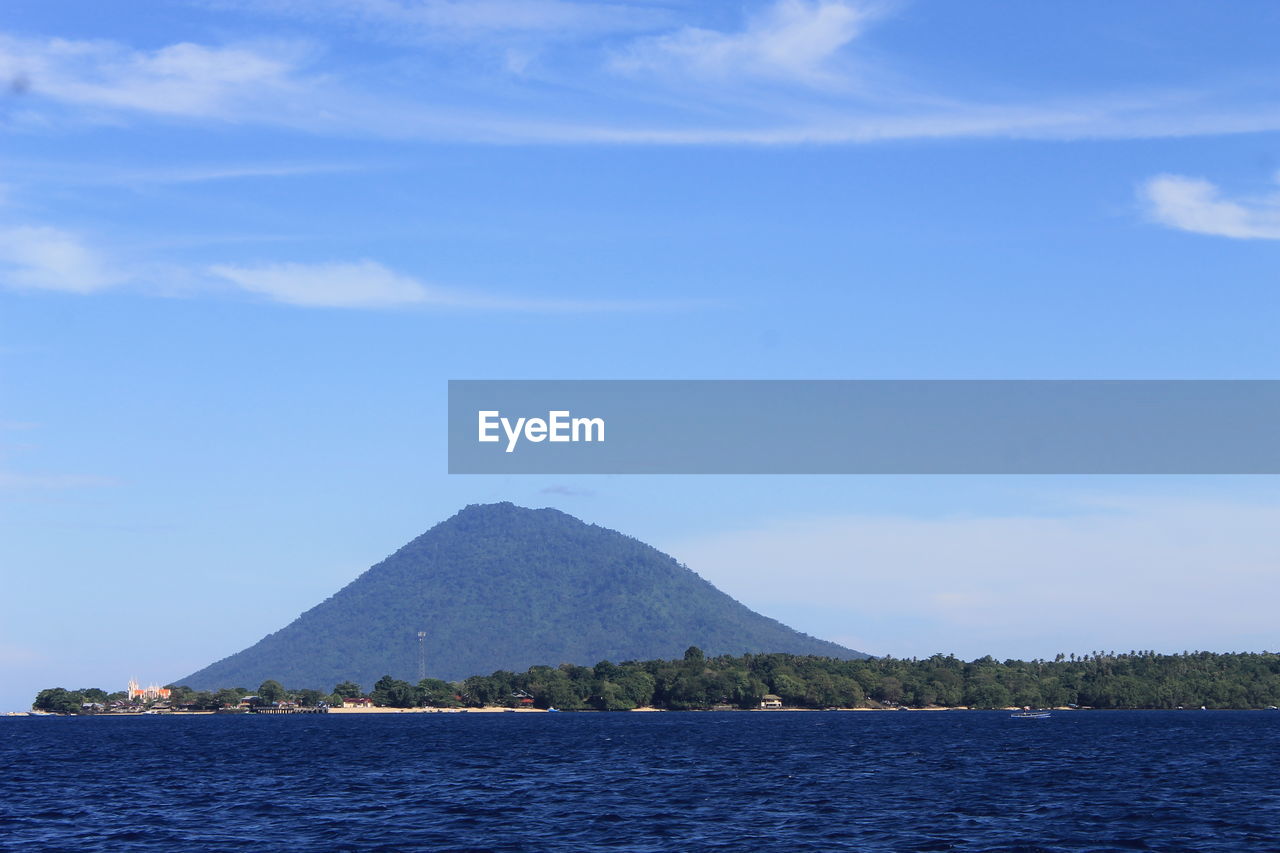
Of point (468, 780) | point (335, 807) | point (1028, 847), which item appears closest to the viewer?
point (1028, 847)

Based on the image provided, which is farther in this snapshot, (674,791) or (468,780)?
(468,780)

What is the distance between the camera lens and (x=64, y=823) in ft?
324

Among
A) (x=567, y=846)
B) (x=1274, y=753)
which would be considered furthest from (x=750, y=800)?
(x=1274, y=753)

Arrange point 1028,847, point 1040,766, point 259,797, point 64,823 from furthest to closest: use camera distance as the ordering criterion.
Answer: point 1040,766, point 259,797, point 64,823, point 1028,847

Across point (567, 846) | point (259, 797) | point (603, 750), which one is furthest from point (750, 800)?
point (603, 750)

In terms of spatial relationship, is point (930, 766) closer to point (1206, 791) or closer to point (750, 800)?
point (1206, 791)

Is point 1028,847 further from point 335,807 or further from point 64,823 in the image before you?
point 64,823

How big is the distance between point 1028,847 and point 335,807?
5229 cm

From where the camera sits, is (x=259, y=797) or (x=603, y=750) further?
(x=603, y=750)

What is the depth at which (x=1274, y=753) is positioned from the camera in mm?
186125

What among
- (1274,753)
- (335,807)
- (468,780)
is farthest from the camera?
(1274,753)

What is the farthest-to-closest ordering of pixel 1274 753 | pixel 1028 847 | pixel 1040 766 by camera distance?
pixel 1274 753, pixel 1040 766, pixel 1028 847

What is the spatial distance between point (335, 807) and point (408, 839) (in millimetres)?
22735

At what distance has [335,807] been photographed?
107688 millimetres
